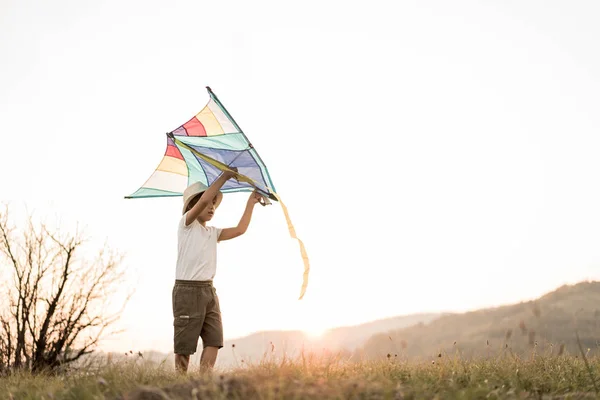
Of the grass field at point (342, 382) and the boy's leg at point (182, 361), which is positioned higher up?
the boy's leg at point (182, 361)

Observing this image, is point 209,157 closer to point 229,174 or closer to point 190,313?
point 229,174

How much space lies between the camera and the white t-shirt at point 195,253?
521cm

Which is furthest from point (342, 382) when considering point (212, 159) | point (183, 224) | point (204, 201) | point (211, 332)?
point (212, 159)

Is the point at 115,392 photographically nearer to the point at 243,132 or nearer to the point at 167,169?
the point at 243,132

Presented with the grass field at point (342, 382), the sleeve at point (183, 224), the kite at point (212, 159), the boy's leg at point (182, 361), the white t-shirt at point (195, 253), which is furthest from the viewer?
the kite at point (212, 159)

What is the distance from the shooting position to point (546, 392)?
13.0ft

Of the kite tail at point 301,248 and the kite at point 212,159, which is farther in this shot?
the kite at point 212,159

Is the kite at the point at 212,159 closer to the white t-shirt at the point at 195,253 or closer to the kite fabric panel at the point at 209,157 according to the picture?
the kite fabric panel at the point at 209,157

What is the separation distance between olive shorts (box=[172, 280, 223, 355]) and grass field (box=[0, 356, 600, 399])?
44 cm

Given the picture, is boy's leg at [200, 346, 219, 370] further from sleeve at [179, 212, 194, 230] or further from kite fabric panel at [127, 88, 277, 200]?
kite fabric panel at [127, 88, 277, 200]

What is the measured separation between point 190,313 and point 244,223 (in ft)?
3.62

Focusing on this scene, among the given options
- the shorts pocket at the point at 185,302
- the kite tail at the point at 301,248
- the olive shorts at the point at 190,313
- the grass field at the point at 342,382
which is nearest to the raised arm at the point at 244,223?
the kite tail at the point at 301,248

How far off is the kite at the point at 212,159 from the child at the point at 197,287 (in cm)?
29

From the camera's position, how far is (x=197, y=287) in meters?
5.18
